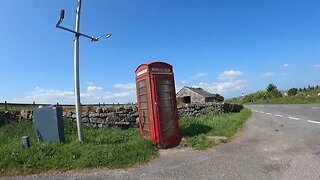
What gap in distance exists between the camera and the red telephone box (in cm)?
1002

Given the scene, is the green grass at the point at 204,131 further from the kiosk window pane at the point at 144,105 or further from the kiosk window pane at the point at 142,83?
the kiosk window pane at the point at 142,83

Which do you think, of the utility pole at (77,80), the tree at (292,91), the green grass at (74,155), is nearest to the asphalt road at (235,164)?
the green grass at (74,155)

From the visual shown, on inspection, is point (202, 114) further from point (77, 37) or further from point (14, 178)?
point (14, 178)

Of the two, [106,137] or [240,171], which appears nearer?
[240,171]

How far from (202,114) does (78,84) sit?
9389 millimetres

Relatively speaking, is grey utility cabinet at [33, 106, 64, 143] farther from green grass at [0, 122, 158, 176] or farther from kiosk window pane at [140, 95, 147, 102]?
kiosk window pane at [140, 95, 147, 102]

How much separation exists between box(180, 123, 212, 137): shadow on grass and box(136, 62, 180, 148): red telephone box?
879 mm

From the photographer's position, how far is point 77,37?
10352 mm

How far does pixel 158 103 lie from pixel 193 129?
271cm

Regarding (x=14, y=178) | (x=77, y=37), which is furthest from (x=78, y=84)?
(x=14, y=178)

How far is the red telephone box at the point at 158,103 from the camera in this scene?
32.9 ft

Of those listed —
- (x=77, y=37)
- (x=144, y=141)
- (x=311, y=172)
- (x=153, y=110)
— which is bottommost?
(x=311, y=172)

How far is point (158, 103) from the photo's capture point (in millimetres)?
10109

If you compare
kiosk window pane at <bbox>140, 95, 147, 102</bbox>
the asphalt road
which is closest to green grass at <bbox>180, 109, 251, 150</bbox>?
the asphalt road
